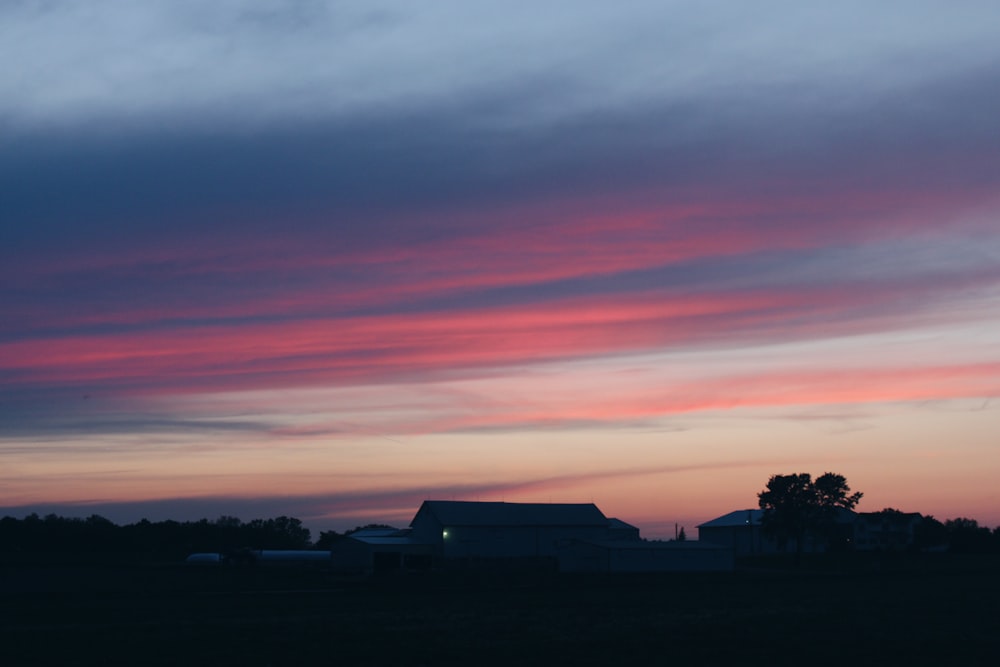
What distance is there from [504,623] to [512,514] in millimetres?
87035

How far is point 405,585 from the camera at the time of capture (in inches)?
3081

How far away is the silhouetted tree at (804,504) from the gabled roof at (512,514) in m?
22.7

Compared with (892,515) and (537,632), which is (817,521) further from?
(537,632)

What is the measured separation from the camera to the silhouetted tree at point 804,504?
12619 cm

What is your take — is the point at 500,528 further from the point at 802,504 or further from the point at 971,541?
the point at 971,541

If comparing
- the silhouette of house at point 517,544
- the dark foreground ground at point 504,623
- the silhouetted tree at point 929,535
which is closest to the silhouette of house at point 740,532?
the silhouetted tree at point 929,535

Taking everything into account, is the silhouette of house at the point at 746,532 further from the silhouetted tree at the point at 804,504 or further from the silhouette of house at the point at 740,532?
the silhouetted tree at the point at 804,504

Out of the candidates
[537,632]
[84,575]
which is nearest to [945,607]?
[537,632]

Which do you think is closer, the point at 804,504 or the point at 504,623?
the point at 504,623

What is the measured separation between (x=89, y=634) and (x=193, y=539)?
14537 centimetres

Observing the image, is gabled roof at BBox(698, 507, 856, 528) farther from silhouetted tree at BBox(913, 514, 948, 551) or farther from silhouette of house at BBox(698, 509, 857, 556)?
silhouetted tree at BBox(913, 514, 948, 551)

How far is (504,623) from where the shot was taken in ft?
145

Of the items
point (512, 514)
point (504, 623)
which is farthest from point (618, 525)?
point (504, 623)

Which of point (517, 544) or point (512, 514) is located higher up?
point (512, 514)
